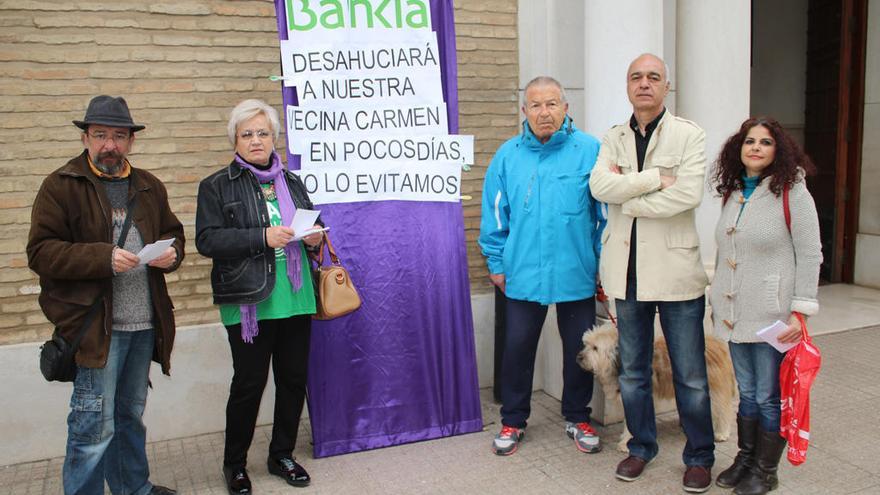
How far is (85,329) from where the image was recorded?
11.0ft

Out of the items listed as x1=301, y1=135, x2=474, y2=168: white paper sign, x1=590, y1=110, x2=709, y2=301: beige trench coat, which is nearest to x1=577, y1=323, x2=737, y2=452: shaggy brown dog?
x1=590, y1=110, x2=709, y2=301: beige trench coat

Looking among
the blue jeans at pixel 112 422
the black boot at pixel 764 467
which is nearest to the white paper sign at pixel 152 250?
the blue jeans at pixel 112 422

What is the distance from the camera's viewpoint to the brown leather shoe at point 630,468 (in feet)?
13.2

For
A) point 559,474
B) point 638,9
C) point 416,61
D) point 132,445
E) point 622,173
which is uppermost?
point 638,9

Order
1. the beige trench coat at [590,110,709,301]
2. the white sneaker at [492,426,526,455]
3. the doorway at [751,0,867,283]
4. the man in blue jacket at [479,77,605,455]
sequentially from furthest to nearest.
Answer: the doorway at [751,0,867,283] → the white sneaker at [492,426,526,455] → the man in blue jacket at [479,77,605,455] → the beige trench coat at [590,110,709,301]

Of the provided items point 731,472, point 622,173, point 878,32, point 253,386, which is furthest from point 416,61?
point 878,32

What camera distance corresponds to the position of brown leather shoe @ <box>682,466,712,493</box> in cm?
385

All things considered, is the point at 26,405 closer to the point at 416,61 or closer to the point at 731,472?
the point at 416,61

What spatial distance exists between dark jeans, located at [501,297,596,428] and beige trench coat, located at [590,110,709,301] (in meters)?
0.54

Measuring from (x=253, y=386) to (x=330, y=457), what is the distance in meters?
0.81

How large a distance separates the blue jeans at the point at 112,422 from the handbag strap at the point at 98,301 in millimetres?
153

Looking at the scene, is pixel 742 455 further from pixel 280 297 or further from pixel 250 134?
pixel 250 134

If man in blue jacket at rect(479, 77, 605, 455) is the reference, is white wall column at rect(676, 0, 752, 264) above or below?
above

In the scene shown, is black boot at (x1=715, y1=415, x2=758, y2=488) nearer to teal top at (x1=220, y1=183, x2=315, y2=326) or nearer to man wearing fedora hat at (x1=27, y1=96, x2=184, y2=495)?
teal top at (x1=220, y1=183, x2=315, y2=326)
